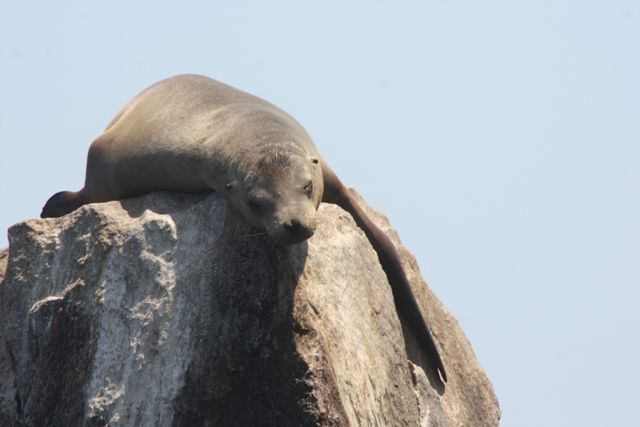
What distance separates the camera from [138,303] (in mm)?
7965

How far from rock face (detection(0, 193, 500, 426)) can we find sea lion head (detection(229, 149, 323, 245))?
0.25m

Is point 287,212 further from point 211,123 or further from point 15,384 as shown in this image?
point 15,384

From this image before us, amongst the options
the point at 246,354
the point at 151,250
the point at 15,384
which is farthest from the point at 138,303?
the point at 15,384

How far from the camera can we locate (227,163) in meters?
8.12

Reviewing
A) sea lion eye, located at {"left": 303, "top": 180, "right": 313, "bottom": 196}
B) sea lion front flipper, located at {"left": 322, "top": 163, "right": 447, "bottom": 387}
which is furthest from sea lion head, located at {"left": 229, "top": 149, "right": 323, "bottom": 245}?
sea lion front flipper, located at {"left": 322, "top": 163, "right": 447, "bottom": 387}

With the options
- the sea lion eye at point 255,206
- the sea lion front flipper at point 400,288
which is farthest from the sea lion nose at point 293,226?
the sea lion front flipper at point 400,288

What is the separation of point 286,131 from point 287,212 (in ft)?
3.91

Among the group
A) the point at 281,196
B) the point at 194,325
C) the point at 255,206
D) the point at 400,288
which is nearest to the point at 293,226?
the point at 281,196

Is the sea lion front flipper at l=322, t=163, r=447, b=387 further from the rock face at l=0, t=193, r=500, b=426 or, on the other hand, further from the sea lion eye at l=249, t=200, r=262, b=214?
the sea lion eye at l=249, t=200, r=262, b=214

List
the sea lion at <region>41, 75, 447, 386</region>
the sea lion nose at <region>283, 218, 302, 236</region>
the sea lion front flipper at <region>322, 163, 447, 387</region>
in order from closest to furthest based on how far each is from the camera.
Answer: the sea lion nose at <region>283, 218, 302, 236</region> < the sea lion at <region>41, 75, 447, 386</region> < the sea lion front flipper at <region>322, 163, 447, 387</region>

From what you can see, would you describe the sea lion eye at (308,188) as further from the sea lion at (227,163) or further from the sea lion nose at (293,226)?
the sea lion nose at (293,226)

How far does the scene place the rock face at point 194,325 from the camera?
744cm

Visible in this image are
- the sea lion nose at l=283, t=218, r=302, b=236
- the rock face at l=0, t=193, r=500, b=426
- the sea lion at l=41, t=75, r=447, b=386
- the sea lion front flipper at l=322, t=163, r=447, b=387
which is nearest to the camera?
the sea lion nose at l=283, t=218, r=302, b=236

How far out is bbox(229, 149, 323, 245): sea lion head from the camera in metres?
7.31
